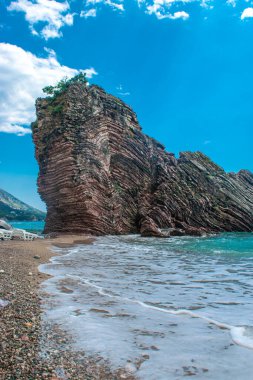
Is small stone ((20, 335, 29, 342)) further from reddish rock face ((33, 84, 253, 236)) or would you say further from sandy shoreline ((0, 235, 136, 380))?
reddish rock face ((33, 84, 253, 236))

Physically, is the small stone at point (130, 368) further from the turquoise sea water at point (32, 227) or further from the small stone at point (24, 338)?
the turquoise sea water at point (32, 227)

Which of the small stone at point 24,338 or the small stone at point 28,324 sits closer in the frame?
the small stone at point 24,338

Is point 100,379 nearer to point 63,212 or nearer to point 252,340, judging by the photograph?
point 252,340

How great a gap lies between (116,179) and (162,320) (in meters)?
35.6

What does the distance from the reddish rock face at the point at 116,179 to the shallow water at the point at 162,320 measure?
24723 mm

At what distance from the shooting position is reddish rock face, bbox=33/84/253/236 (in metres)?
34.5

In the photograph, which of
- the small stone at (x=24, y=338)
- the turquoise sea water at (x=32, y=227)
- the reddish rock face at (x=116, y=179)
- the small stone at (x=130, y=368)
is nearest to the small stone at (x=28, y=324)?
the small stone at (x=24, y=338)

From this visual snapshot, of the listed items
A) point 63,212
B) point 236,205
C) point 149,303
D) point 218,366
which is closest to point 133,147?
point 63,212

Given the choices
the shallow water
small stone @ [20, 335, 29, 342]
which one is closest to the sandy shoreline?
small stone @ [20, 335, 29, 342]

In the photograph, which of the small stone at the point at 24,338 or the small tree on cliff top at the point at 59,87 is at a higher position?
the small tree on cliff top at the point at 59,87

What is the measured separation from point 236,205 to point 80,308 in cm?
4309

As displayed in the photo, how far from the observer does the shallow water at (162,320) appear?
3778 millimetres

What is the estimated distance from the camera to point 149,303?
6645 mm

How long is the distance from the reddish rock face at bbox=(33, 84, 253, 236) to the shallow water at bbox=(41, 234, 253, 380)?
24723mm
